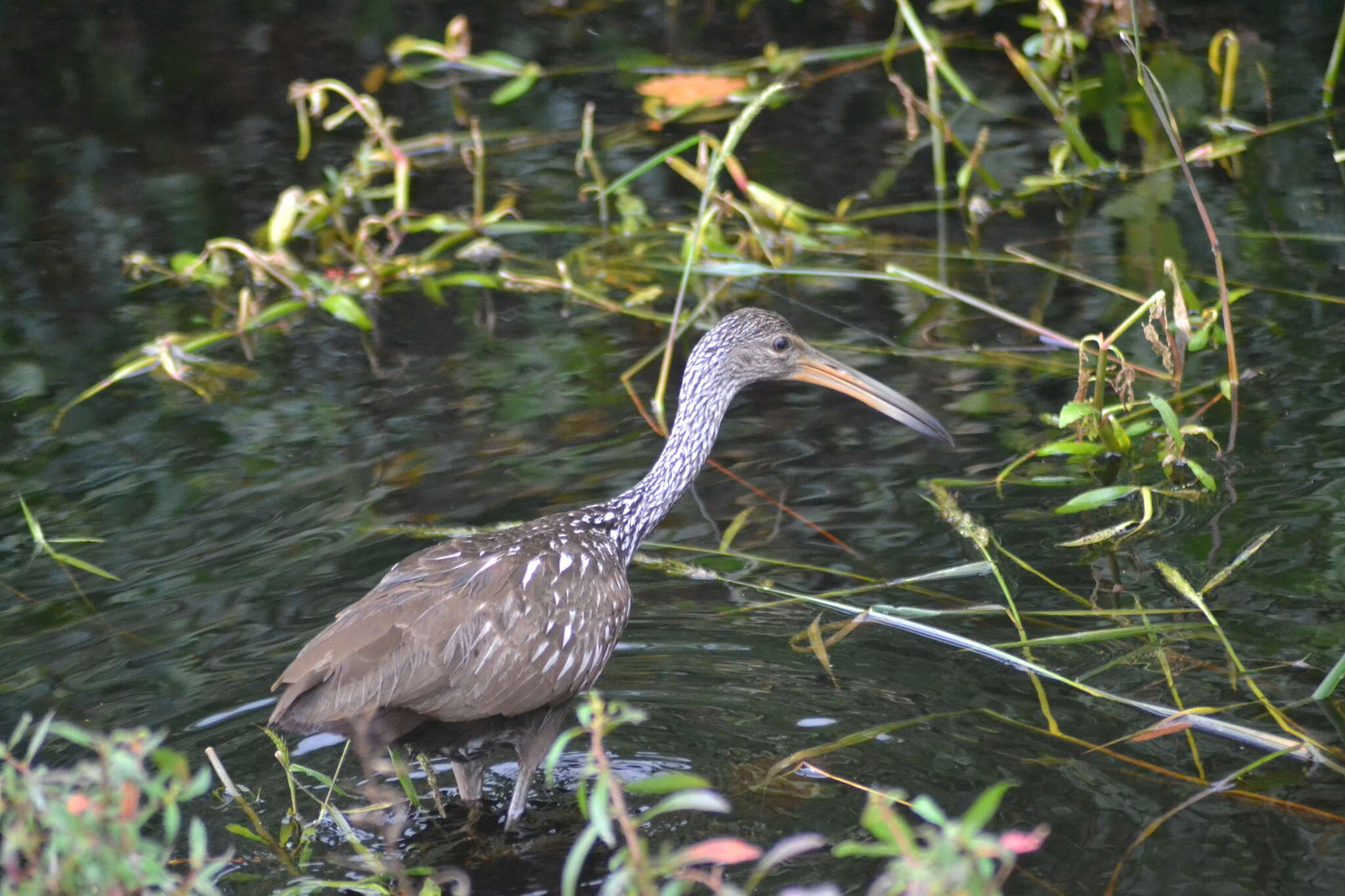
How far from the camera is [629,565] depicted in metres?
4.86

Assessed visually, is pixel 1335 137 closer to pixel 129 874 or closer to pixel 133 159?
pixel 133 159

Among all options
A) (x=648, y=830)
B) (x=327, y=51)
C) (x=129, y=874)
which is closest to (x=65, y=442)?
(x=648, y=830)

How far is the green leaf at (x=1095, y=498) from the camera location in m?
4.81

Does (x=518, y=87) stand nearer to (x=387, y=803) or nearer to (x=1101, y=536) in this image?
(x=1101, y=536)

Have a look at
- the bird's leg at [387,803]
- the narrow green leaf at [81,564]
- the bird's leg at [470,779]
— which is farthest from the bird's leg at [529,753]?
the narrow green leaf at [81,564]

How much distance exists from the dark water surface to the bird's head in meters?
0.45

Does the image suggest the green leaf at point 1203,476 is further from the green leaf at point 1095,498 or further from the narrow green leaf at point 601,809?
the narrow green leaf at point 601,809

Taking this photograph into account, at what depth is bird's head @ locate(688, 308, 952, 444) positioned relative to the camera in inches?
178

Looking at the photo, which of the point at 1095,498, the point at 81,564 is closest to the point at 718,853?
the point at 1095,498

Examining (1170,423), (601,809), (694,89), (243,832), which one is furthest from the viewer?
(694,89)

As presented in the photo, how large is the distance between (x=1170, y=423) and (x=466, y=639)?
2.40 meters

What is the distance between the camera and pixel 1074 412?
4910 mm

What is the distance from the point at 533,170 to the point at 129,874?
21.9 feet

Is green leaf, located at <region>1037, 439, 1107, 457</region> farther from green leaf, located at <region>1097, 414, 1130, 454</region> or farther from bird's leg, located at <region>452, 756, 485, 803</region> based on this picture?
bird's leg, located at <region>452, 756, 485, 803</region>
